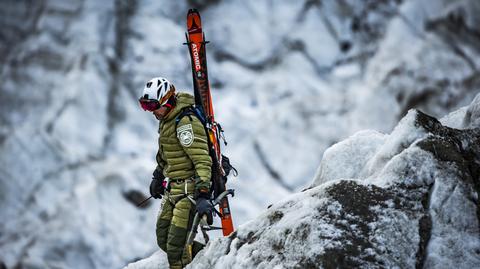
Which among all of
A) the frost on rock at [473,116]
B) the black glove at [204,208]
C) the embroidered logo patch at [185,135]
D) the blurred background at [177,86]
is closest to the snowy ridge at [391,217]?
the frost on rock at [473,116]

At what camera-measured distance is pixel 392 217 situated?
4535 millimetres

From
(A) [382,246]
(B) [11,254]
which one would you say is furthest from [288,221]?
(B) [11,254]

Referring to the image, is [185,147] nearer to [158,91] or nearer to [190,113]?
[190,113]

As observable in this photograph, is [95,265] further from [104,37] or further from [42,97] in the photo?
[104,37]

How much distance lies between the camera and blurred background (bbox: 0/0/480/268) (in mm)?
16688

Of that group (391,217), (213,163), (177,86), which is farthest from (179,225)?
(177,86)

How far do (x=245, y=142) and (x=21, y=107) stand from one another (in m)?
6.85

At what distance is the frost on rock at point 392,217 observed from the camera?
438 cm

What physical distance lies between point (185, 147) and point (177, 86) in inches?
499

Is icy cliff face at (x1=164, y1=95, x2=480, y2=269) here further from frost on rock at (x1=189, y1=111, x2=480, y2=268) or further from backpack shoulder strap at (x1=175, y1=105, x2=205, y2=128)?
backpack shoulder strap at (x1=175, y1=105, x2=205, y2=128)

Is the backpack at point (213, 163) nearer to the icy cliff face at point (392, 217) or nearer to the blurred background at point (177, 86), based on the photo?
the icy cliff face at point (392, 217)

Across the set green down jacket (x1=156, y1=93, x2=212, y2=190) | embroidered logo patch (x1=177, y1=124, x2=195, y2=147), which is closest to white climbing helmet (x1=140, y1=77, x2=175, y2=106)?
green down jacket (x1=156, y1=93, x2=212, y2=190)

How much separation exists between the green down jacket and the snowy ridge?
798 millimetres

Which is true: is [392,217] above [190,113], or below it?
below
